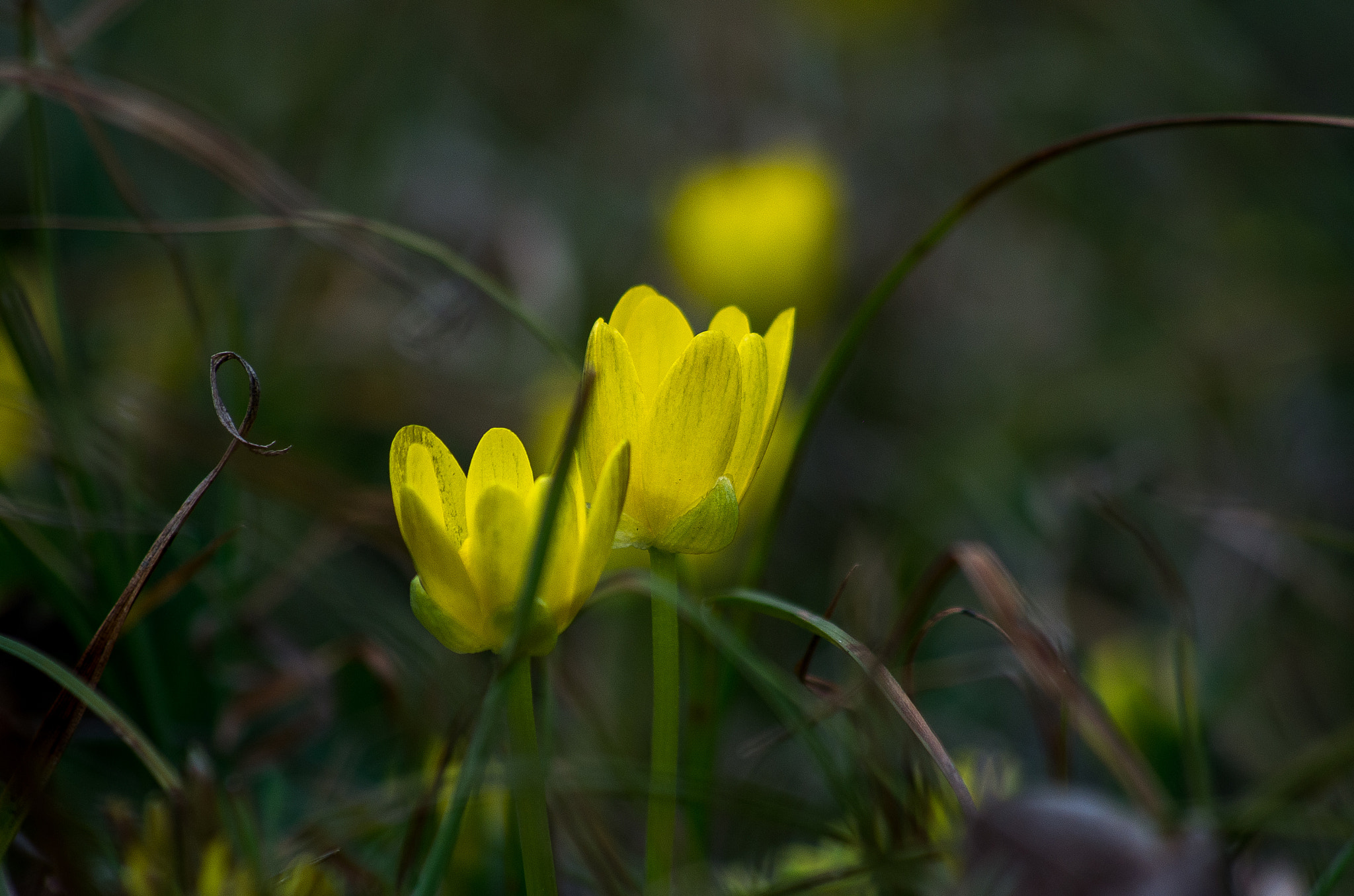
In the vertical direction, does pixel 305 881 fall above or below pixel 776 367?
below

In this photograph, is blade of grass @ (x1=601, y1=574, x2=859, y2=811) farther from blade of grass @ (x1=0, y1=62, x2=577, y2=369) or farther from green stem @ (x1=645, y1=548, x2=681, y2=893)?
blade of grass @ (x1=0, y1=62, x2=577, y2=369)

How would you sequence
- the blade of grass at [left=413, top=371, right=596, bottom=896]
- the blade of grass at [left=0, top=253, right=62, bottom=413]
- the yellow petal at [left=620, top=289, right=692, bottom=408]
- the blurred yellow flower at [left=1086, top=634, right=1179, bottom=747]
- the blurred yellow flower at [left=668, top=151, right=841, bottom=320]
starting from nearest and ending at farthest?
the blade of grass at [left=413, top=371, right=596, bottom=896]
the yellow petal at [left=620, top=289, right=692, bottom=408]
the blade of grass at [left=0, top=253, right=62, bottom=413]
the blurred yellow flower at [left=1086, top=634, right=1179, bottom=747]
the blurred yellow flower at [left=668, top=151, right=841, bottom=320]

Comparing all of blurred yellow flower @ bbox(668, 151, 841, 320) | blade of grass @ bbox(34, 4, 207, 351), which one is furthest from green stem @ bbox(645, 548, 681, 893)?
blurred yellow flower @ bbox(668, 151, 841, 320)

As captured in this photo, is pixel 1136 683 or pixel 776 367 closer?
pixel 776 367

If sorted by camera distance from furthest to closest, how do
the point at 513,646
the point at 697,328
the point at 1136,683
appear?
the point at 697,328
the point at 1136,683
the point at 513,646

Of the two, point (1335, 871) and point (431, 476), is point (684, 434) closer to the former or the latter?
point (431, 476)

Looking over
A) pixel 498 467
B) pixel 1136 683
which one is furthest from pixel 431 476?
pixel 1136 683

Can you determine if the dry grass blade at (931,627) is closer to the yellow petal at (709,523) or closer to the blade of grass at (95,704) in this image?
the yellow petal at (709,523)
